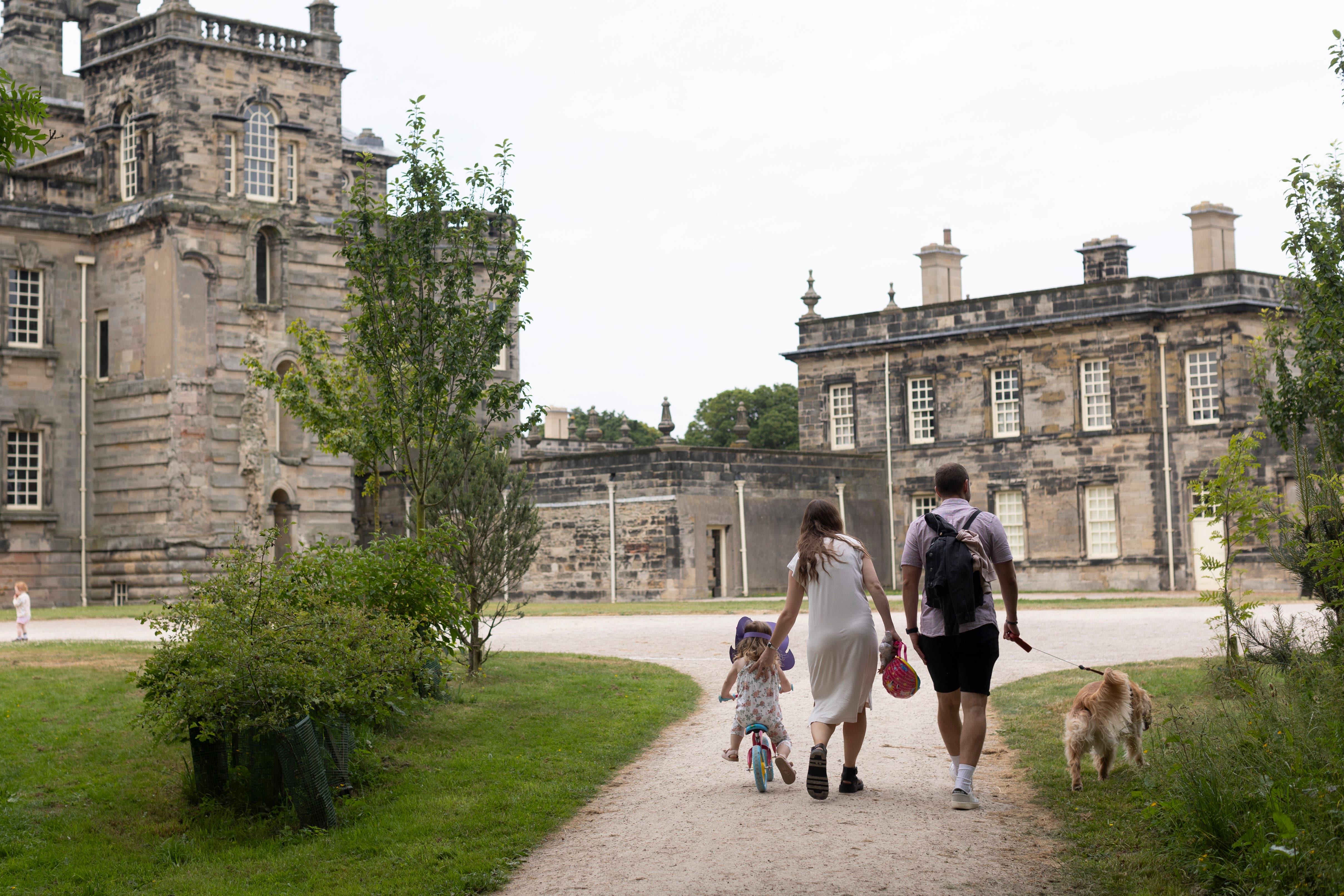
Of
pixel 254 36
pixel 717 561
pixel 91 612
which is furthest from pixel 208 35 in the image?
pixel 717 561

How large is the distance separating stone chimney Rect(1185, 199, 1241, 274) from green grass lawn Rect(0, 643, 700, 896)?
28.2 m

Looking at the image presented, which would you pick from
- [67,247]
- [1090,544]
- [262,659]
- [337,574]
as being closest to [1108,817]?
[262,659]

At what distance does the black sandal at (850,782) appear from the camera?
834 cm

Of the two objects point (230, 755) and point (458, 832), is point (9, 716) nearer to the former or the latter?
point (230, 755)

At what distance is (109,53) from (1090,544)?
89.4 ft

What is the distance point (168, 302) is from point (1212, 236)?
26.3 m

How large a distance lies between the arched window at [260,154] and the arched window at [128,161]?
8.37ft

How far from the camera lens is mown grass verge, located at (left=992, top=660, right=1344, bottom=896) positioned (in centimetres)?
588

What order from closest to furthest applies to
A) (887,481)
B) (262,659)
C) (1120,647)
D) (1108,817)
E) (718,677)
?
1. (1108,817)
2. (262,659)
3. (718,677)
4. (1120,647)
5. (887,481)

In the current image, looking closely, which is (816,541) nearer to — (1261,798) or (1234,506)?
(1261,798)

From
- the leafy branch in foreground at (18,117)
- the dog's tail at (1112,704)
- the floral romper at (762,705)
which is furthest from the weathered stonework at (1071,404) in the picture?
the leafy branch in foreground at (18,117)

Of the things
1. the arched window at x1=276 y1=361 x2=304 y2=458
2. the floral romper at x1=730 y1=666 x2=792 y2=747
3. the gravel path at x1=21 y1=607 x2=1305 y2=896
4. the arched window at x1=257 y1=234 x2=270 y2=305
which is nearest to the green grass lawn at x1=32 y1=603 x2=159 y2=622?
the arched window at x1=276 y1=361 x2=304 y2=458

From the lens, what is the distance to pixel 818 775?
8.03 m

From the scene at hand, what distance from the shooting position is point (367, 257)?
13516 mm
